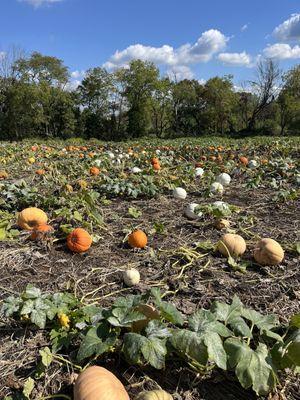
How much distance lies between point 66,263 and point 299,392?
2.16 m

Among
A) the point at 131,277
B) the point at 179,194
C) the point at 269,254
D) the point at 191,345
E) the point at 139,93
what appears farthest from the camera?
the point at 139,93

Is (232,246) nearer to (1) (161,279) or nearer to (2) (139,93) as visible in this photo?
(1) (161,279)

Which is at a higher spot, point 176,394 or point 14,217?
point 14,217

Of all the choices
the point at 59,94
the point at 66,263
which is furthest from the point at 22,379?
the point at 59,94

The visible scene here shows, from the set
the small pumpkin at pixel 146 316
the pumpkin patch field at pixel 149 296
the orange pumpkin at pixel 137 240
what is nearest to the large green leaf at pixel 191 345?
the pumpkin patch field at pixel 149 296

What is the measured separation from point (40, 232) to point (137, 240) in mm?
982

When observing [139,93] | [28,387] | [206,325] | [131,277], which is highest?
[139,93]

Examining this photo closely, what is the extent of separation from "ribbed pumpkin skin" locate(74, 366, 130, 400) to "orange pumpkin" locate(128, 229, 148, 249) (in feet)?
5.95

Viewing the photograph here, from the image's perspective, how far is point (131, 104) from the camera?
4581 centimetres

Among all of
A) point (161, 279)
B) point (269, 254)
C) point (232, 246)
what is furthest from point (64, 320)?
point (269, 254)

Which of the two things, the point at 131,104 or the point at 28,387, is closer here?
the point at 28,387

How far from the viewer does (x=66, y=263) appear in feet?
11.5

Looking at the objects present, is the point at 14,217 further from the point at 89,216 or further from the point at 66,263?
the point at 66,263

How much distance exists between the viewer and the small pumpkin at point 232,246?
3555 millimetres
